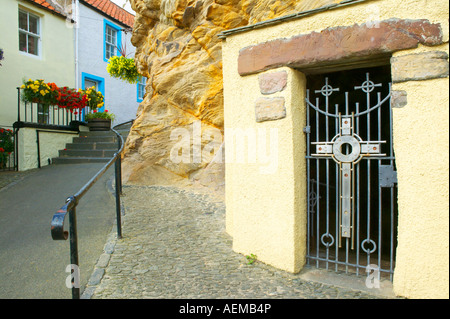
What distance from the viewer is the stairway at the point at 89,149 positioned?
906 centimetres

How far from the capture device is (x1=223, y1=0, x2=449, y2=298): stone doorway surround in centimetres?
230

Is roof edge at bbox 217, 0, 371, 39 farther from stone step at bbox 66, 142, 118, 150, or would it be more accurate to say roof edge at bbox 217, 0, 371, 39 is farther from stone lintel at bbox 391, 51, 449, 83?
stone step at bbox 66, 142, 118, 150

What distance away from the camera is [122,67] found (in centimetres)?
938

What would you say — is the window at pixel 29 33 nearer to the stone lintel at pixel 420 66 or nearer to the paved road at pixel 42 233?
the paved road at pixel 42 233

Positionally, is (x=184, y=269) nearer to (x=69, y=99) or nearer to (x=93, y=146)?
(x=93, y=146)

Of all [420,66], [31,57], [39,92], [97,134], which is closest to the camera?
[420,66]

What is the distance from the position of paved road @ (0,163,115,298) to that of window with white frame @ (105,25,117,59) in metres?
7.56

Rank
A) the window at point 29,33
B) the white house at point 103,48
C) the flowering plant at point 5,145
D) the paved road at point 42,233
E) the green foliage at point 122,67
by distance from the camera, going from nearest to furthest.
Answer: the paved road at point 42,233, the flowering plant at point 5,145, the green foliage at point 122,67, the window at point 29,33, the white house at point 103,48

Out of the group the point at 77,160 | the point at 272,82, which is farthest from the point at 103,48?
the point at 272,82

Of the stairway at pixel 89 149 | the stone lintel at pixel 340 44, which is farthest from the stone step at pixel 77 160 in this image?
the stone lintel at pixel 340 44

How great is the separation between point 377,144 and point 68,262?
300cm

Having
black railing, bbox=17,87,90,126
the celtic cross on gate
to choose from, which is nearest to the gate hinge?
the celtic cross on gate

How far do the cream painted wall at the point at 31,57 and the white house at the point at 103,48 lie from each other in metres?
0.38

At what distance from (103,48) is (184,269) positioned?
12.0 meters
